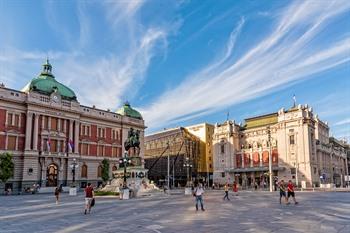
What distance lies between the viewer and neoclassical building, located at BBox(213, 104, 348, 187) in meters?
84.7

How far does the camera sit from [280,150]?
8962 cm

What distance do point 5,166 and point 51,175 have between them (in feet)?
42.3

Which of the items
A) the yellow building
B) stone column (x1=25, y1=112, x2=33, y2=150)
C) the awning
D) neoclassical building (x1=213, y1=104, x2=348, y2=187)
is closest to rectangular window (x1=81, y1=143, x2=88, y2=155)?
stone column (x1=25, y1=112, x2=33, y2=150)

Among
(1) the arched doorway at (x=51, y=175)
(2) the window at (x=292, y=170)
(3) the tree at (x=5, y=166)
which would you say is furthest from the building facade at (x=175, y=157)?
(3) the tree at (x=5, y=166)

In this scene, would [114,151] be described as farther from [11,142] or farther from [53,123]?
[11,142]

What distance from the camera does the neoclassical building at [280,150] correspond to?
84.7 m

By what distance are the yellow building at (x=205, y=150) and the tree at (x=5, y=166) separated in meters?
66.6

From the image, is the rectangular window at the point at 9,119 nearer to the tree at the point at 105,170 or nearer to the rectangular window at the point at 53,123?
the rectangular window at the point at 53,123

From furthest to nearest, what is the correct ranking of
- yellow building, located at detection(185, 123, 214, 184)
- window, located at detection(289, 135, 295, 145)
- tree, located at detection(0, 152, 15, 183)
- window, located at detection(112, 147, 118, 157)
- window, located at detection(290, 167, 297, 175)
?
yellow building, located at detection(185, 123, 214, 184)
window, located at detection(289, 135, 295, 145)
window, located at detection(290, 167, 297, 175)
window, located at detection(112, 147, 118, 157)
tree, located at detection(0, 152, 15, 183)

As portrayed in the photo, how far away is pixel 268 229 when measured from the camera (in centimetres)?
1320

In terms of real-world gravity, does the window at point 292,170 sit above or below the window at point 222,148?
below

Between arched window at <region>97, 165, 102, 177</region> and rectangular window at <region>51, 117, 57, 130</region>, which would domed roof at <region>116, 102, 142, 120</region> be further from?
rectangular window at <region>51, 117, 57, 130</region>

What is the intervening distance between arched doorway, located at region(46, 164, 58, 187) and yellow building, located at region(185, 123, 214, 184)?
→ 54.9 metres

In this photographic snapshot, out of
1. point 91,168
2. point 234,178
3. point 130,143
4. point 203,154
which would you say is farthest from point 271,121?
point 130,143
